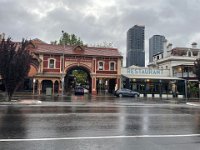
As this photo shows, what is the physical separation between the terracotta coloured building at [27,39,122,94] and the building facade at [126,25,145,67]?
205ft

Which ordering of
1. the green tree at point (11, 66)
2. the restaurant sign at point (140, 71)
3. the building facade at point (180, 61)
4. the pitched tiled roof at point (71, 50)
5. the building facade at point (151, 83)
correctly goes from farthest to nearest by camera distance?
the building facade at point (180, 61) < the restaurant sign at point (140, 71) < the building facade at point (151, 83) < the pitched tiled roof at point (71, 50) < the green tree at point (11, 66)

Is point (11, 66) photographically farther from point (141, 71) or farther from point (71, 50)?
point (141, 71)

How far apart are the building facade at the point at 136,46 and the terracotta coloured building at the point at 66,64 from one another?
A: 62586 mm

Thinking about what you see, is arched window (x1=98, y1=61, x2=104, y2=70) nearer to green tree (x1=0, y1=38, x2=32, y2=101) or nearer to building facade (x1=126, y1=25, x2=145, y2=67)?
green tree (x1=0, y1=38, x2=32, y2=101)

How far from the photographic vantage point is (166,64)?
69438mm

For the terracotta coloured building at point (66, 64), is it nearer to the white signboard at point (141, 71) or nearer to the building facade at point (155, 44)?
the white signboard at point (141, 71)

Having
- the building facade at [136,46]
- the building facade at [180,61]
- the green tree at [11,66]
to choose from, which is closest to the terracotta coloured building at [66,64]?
the building facade at [180,61]

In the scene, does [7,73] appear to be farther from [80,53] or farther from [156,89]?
[156,89]

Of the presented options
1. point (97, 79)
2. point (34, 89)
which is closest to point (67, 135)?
point (34, 89)

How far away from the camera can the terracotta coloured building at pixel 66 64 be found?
52.0 metres

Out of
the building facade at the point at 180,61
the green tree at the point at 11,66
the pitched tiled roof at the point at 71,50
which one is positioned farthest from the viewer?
the building facade at the point at 180,61

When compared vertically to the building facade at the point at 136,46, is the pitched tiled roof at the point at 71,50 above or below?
below

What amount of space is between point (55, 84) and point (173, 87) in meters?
23.3

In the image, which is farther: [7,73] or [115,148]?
[7,73]
